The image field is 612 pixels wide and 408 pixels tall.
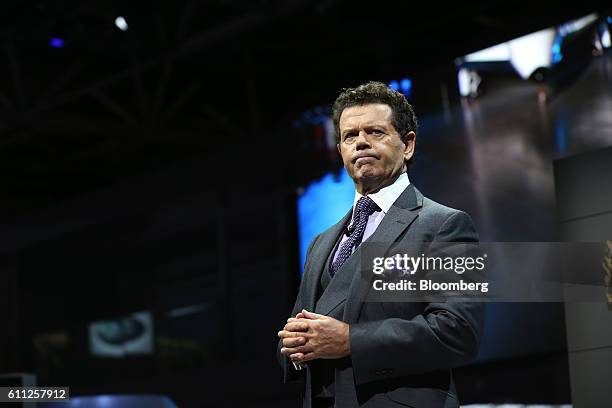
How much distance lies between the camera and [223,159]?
324 inches

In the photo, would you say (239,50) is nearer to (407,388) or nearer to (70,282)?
(70,282)

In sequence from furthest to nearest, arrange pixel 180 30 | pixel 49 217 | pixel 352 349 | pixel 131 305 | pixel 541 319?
1. pixel 49 217
2. pixel 131 305
3. pixel 180 30
4. pixel 541 319
5. pixel 352 349

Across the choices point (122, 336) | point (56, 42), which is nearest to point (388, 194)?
point (56, 42)

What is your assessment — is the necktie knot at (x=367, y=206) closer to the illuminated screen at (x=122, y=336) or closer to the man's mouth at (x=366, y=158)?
the man's mouth at (x=366, y=158)

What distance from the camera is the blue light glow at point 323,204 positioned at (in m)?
5.93

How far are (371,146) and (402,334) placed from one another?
434 mm

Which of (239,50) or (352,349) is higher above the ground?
(239,50)

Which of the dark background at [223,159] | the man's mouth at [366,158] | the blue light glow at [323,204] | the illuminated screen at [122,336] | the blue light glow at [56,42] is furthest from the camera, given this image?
the illuminated screen at [122,336]

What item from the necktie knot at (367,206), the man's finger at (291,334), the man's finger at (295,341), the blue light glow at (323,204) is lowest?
the man's finger at (295,341)

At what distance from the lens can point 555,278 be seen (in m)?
1.96

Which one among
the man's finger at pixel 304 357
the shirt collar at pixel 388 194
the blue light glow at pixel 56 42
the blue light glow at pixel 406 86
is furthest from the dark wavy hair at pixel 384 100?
the blue light glow at pixel 56 42

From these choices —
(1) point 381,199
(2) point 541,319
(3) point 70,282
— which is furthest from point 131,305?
(1) point 381,199

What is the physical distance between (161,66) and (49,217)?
7.70 feet

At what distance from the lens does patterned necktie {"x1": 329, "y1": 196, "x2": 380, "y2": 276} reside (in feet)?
6.49
